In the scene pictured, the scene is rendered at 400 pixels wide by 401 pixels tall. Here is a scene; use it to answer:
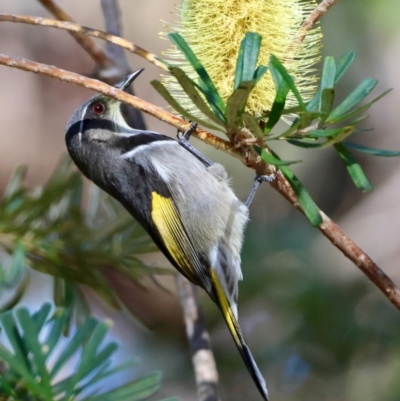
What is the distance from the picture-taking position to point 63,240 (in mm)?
1002

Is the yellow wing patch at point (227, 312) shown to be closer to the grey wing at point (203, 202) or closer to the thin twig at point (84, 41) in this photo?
the grey wing at point (203, 202)

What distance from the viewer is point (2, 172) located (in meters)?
1.77

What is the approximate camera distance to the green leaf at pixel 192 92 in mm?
550

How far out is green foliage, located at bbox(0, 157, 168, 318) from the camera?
3.13ft

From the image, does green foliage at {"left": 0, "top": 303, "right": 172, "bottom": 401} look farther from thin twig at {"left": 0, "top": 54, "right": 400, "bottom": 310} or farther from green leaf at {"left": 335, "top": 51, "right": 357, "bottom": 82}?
green leaf at {"left": 335, "top": 51, "right": 357, "bottom": 82}

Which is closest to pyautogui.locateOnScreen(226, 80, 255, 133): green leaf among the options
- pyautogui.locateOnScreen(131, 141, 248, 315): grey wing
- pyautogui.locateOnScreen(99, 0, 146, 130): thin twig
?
pyautogui.locateOnScreen(131, 141, 248, 315): grey wing

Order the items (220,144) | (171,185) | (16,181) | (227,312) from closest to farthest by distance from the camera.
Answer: (220,144), (16,181), (227,312), (171,185)

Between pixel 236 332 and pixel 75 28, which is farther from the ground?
pixel 75 28

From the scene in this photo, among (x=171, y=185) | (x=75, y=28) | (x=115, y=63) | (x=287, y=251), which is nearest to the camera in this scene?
(x=75, y=28)

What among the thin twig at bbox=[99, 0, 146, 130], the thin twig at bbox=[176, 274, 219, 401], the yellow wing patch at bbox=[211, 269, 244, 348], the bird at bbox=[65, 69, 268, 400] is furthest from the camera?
the thin twig at bbox=[99, 0, 146, 130]

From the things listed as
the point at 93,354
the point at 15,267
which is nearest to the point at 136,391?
the point at 93,354

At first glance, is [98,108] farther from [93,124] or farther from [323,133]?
[323,133]

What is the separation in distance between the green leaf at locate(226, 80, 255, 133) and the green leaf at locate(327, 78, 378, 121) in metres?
0.09

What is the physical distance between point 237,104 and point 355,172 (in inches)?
5.4
